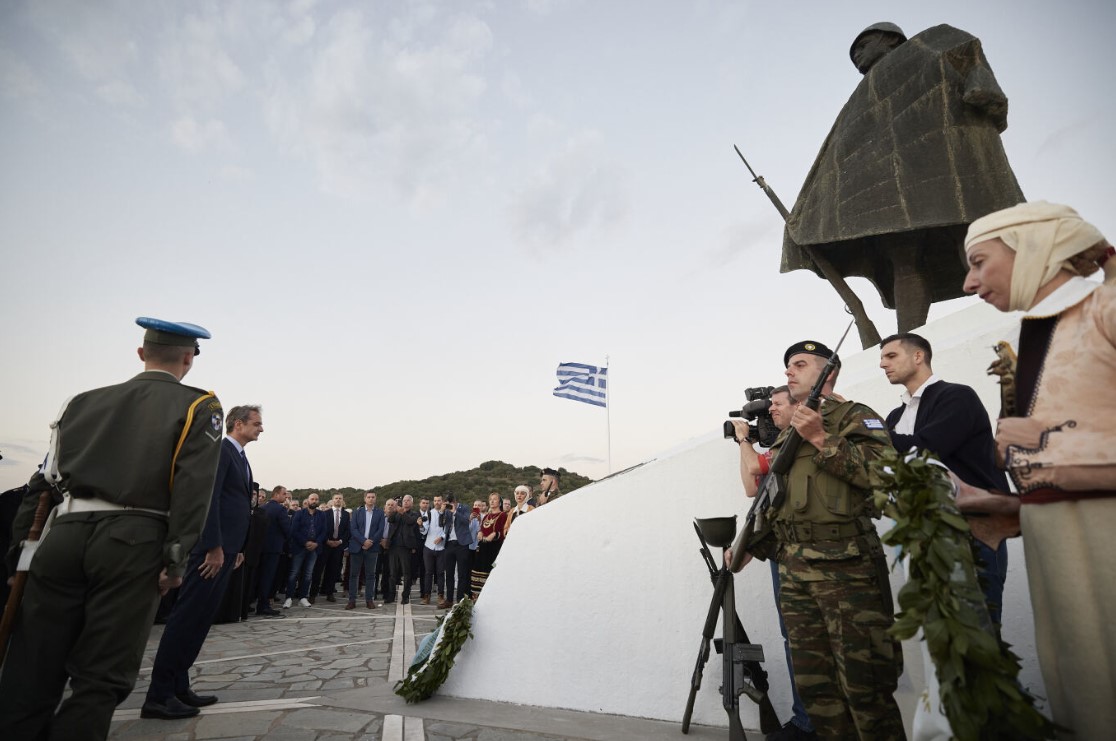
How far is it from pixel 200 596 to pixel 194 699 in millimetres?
685

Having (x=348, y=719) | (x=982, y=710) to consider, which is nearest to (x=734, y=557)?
(x=982, y=710)

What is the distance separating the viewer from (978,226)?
160 centimetres

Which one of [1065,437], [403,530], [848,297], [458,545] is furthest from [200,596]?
[403,530]

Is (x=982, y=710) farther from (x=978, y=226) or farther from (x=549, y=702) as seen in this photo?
(x=549, y=702)

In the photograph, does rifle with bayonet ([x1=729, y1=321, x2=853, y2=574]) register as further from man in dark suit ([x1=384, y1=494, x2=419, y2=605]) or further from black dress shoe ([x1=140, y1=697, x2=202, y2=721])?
man in dark suit ([x1=384, y1=494, x2=419, y2=605])

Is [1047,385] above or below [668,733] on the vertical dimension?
above

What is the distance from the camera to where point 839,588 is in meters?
2.41

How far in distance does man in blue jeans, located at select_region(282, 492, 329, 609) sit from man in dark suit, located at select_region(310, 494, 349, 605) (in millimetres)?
188

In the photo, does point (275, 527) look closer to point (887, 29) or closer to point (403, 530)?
point (403, 530)

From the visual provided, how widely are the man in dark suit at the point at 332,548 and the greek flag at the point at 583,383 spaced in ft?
16.9

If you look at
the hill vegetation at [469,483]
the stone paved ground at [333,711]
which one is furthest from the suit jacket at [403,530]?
the hill vegetation at [469,483]

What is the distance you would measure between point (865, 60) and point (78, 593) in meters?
7.76

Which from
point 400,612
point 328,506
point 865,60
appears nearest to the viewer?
point 865,60

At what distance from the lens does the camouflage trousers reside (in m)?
2.29
